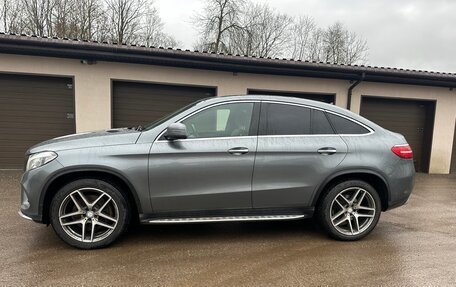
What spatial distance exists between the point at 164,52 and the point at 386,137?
5.51m

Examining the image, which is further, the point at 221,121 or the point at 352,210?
the point at 352,210

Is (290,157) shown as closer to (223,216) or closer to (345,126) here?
(345,126)

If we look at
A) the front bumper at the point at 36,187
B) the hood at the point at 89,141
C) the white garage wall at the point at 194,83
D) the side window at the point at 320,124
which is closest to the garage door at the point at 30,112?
the white garage wall at the point at 194,83

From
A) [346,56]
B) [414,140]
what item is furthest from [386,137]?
[346,56]

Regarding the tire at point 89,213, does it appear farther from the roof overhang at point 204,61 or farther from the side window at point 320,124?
the roof overhang at point 204,61

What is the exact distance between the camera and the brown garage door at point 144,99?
8.35m

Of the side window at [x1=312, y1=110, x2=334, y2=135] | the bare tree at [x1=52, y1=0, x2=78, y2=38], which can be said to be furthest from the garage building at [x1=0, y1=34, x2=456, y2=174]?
the bare tree at [x1=52, y1=0, x2=78, y2=38]

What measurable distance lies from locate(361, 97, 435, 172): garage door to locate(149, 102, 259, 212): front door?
739 centimetres

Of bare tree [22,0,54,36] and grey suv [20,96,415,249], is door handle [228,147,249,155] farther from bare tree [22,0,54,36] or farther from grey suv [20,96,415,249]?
bare tree [22,0,54,36]

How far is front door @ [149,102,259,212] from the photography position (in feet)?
11.6

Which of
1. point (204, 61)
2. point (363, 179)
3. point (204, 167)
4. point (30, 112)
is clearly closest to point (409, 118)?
point (204, 61)

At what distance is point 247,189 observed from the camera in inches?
145

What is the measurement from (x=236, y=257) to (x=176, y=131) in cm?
151

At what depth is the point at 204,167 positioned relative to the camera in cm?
359
